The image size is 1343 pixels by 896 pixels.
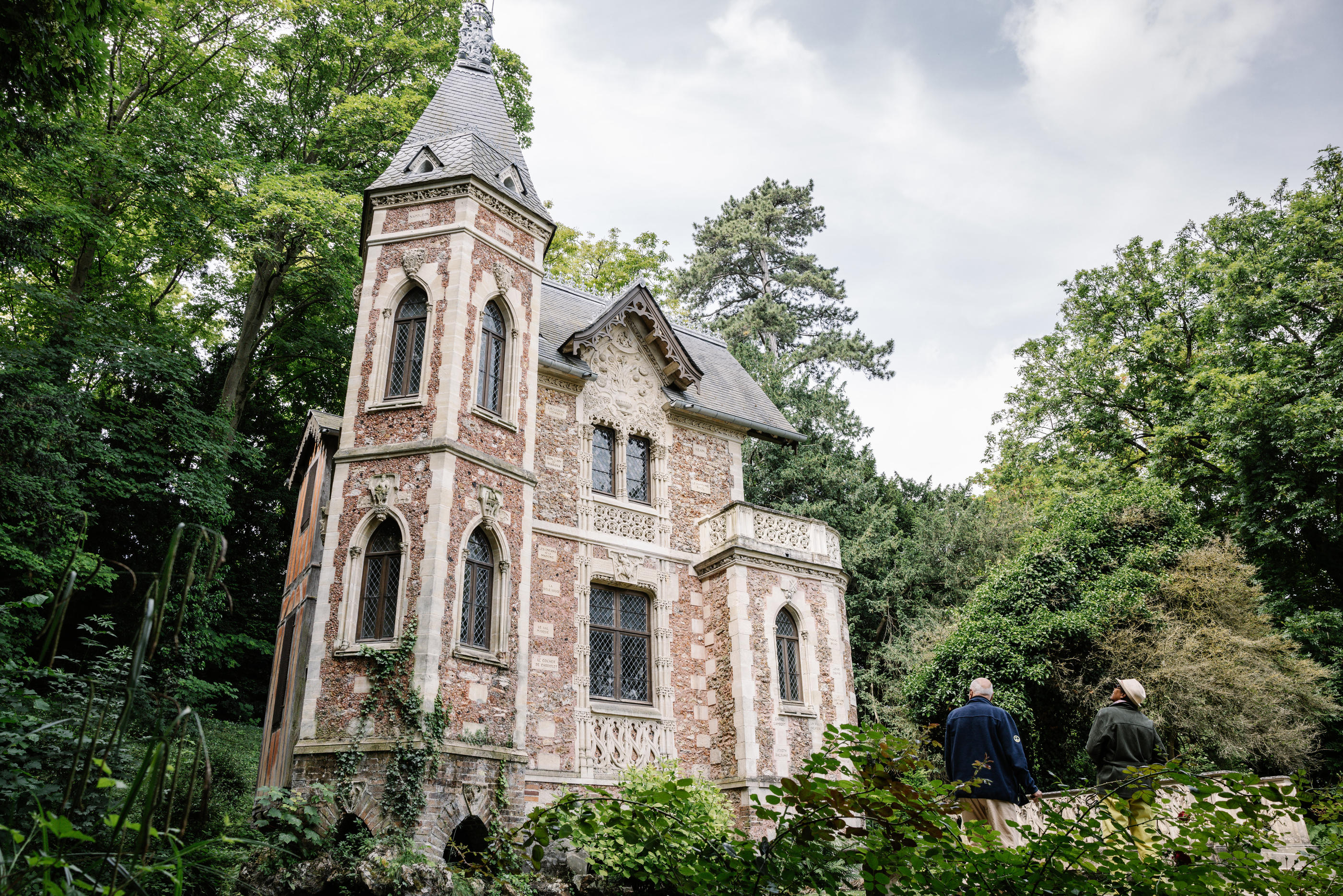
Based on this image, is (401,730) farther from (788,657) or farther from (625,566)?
(788,657)

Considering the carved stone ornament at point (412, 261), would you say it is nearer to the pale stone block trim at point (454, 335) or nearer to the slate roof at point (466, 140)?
the pale stone block trim at point (454, 335)

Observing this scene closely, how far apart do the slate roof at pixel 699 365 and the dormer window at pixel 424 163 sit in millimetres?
3753

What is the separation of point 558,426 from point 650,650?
4.59 meters

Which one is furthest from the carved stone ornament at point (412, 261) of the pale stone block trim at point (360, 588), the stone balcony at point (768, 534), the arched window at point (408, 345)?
the stone balcony at point (768, 534)

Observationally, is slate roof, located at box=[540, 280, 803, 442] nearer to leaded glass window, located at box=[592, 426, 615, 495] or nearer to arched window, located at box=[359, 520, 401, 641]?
leaded glass window, located at box=[592, 426, 615, 495]

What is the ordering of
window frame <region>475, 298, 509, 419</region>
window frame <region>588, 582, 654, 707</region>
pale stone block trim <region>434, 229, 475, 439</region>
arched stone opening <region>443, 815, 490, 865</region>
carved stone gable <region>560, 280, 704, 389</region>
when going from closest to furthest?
1. arched stone opening <region>443, 815, 490, 865</region>
2. pale stone block trim <region>434, 229, 475, 439</region>
3. window frame <region>475, 298, 509, 419</region>
4. window frame <region>588, 582, 654, 707</region>
5. carved stone gable <region>560, 280, 704, 389</region>

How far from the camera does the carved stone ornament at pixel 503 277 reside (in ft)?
50.5

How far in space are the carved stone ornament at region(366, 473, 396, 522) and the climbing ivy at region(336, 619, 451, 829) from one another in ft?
→ 5.99

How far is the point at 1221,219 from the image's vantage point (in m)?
26.4

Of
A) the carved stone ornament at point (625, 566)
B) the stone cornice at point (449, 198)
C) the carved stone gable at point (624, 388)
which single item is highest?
the stone cornice at point (449, 198)

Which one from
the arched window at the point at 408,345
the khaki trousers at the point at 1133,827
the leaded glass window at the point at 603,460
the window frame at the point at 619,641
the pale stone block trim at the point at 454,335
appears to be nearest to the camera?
the khaki trousers at the point at 1133,827

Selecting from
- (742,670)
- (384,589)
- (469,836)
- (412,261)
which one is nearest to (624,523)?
(742,670)

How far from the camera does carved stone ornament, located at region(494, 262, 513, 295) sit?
15398 mm

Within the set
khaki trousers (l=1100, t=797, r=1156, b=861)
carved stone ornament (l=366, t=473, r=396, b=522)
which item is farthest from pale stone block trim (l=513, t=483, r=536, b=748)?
khaki trousers (l=1100, t=797, r=1156, b=861)
